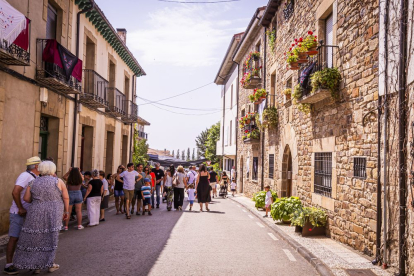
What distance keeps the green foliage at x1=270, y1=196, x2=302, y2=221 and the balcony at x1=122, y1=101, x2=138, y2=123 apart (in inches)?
435

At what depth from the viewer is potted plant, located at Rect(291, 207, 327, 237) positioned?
29.4 feet

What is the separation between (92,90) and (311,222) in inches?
352

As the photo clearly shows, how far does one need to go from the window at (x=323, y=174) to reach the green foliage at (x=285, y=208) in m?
0.68

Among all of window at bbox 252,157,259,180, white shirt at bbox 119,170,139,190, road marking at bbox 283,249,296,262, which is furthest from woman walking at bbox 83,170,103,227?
window at bbox 252,157,259,180

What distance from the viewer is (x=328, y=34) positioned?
9.99m

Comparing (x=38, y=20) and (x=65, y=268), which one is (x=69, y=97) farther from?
(x=65, y=268)

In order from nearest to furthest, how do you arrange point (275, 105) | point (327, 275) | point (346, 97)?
point (327, 275) → point (346, 97) → point (275, 105)

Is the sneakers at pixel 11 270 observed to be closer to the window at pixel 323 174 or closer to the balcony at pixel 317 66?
the window at pixel 323 174

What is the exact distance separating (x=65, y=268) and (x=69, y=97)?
7879 mm

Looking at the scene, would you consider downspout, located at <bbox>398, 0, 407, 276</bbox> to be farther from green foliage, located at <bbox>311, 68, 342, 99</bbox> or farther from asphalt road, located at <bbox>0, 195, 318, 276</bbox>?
green foliage, located at <bbox>311, 68, 342, 99</bbox>

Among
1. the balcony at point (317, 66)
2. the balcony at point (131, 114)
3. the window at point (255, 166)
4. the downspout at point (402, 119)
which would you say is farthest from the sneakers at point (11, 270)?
the window at point (255, 166)

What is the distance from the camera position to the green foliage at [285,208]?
10.5 metres

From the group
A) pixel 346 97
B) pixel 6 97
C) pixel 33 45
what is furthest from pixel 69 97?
pixel 346 97

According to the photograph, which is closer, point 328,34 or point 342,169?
point 342,169
